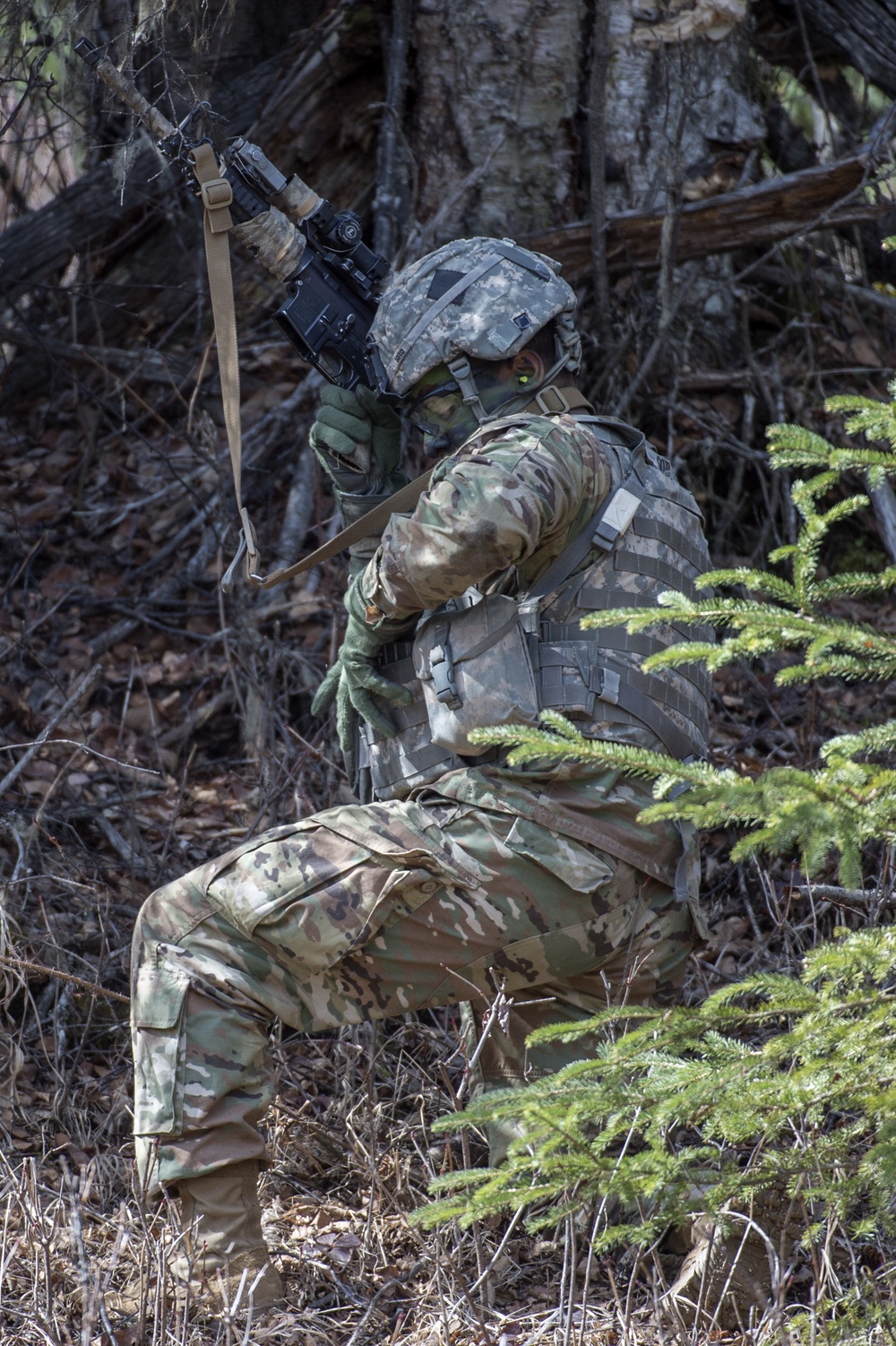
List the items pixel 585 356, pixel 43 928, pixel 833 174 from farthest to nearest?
pixel 585 356 < pixel 833 174 < pixel 43 928

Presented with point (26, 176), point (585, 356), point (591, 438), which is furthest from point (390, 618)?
point (26, 176)

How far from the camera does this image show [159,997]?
3.20 metres

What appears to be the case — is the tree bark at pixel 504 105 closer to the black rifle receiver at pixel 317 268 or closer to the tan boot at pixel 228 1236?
the black rifle receiver at pixel 317 268

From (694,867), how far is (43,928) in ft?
6.85

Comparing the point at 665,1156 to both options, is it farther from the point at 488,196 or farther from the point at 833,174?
the point at 488,196

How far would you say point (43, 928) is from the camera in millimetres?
4316

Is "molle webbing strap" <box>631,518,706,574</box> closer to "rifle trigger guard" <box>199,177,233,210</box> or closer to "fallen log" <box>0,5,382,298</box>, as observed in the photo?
"rifle trigger guard" <box>199,177,233,210</box>

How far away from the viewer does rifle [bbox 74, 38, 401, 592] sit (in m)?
3.85

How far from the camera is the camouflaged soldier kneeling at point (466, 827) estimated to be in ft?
10.4

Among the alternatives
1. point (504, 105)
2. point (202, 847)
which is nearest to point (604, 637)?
point (202, 847)

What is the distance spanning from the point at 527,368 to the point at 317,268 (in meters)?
0.72

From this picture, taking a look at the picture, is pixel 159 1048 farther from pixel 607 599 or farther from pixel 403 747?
pixel 607 599

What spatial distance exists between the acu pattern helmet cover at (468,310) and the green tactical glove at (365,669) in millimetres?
628

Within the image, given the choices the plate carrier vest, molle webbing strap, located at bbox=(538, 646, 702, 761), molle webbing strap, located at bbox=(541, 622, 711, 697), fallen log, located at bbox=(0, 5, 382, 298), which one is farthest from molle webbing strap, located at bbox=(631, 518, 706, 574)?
fallen log, located at bbox=(0, 5, 382, 298)
